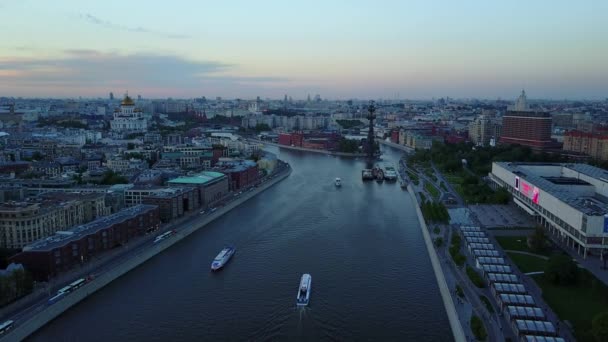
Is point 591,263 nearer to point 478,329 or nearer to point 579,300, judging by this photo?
point 579,300

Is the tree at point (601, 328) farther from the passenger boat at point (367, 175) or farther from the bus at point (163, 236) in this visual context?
the passenger boat at point (367, 175)

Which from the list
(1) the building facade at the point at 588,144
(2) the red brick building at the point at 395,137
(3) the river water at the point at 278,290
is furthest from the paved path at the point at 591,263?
(2) the red brick building at the point at 395,137

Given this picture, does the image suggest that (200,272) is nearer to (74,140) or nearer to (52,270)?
(52,270)

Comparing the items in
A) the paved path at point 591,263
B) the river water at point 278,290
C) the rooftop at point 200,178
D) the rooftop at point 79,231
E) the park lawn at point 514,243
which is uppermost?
the rooftop at point 200,178

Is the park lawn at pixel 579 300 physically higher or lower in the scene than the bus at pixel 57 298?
higher

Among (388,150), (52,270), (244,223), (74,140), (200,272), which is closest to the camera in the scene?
(52,270)

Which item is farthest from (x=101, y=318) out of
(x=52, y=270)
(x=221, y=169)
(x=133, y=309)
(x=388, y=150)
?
(x=388, y=150)

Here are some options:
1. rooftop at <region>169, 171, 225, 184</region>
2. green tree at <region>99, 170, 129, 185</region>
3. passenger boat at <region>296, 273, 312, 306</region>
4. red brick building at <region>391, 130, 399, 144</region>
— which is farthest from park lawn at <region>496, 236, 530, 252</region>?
red brick building at <region>391, 130, 399, 144</region>
